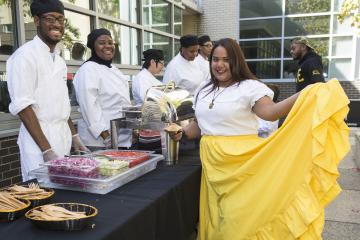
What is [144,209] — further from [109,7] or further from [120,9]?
[120,9]

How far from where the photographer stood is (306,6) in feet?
35.0

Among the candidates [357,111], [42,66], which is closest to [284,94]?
[357,111]

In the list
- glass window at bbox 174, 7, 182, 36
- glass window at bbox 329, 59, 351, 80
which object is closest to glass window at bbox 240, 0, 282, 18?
glass window at bbox 329, 59, 351, 80

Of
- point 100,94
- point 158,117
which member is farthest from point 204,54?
point 158,117

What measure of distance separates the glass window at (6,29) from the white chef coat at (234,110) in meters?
2.50

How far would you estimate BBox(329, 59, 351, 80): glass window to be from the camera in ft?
34.0

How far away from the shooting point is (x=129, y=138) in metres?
2.71

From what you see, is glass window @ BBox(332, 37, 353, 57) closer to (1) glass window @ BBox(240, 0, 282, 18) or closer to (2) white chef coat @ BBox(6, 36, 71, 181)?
(1) glass window @ BBox(240, 0, 282, 18)

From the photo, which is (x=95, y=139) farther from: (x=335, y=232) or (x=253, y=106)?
(x=335, y=232)

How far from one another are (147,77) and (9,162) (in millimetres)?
1644

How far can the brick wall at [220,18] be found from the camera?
37.2 feet

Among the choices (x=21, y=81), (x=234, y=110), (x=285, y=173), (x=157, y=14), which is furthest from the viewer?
(x=157, y=14)

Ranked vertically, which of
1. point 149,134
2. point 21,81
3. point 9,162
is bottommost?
point 9,162

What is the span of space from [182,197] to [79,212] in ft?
2.46
